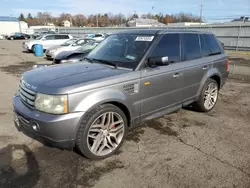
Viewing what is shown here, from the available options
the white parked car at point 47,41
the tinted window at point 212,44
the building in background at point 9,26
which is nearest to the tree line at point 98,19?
the building in background at point 9,26

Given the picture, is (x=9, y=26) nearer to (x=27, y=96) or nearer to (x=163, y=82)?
(x=27, y=96)

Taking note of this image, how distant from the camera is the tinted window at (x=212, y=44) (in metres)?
5.01

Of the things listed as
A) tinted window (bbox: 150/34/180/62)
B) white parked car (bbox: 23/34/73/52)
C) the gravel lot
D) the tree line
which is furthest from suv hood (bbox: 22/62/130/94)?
the tree line

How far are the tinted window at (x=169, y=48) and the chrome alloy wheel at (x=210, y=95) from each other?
1415mm

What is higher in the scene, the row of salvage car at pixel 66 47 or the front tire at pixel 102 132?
the row of salvage car at pixel 66 47

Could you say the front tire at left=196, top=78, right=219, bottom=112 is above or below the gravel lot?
above

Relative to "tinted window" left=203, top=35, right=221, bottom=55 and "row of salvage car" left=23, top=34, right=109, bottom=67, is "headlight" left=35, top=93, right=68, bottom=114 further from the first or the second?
"tinted window" left=203, top=35, right=221, bottom=55

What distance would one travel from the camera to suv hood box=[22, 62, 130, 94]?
110 inches

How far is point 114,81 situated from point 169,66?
1.28 m

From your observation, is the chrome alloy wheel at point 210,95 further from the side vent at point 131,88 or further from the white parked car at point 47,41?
the white parked car at point 47,41

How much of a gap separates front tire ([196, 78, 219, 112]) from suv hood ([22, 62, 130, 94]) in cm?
232

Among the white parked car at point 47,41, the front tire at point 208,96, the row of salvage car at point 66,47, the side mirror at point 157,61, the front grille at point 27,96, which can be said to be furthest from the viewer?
the white parked car at point 47,41

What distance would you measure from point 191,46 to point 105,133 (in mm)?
2589

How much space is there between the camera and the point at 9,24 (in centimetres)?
7338
